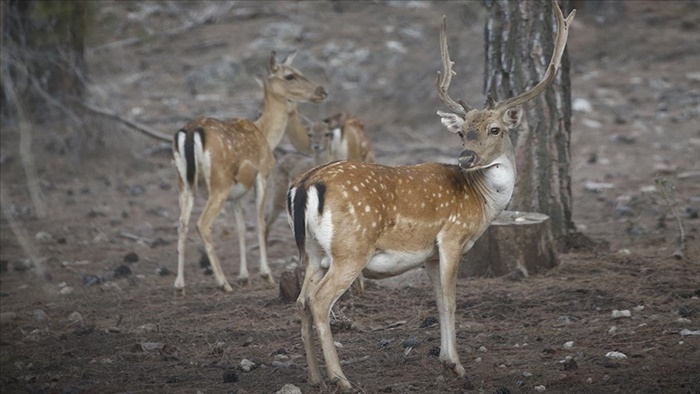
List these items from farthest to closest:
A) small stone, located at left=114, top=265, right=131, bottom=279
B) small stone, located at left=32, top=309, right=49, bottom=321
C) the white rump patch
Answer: small stone, located at left=114, top=265, right=131, bottom=279 < small stone, located at left=32, top=309, right=49, bottom=321 < the white rump patch

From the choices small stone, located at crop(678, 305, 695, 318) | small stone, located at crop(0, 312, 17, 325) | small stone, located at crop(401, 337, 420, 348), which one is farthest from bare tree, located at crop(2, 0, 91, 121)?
small stone, located at crop(678, 305, 695, 318)

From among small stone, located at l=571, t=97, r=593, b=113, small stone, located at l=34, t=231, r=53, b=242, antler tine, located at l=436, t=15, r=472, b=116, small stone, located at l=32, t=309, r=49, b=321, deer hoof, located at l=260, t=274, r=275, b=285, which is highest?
antler tine, located at l=436, t=15, r=472, b=116

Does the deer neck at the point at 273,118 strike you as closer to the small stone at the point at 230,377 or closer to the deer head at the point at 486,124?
the deer head at the point at 486,124

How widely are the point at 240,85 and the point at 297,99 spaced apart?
8.18 meters

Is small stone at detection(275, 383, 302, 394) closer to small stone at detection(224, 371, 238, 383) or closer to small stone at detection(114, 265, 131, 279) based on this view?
small stone at detection(224, 371, 238, 383)

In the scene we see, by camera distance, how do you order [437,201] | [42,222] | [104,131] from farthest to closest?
[104,131], [42,222], [437,201]

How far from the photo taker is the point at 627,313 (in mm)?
6977

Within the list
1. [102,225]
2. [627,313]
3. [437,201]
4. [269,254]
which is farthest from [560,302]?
[102,225]

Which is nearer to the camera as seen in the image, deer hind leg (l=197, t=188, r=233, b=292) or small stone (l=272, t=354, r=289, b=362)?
small stone (l=272, t=354, r=289, b=362)

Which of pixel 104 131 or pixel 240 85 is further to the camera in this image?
pixel 240 85

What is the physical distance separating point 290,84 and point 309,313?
17.2ft

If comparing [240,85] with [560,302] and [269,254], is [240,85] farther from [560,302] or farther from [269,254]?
[560,302]

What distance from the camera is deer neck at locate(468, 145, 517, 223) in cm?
646

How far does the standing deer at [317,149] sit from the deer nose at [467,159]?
4456mm
